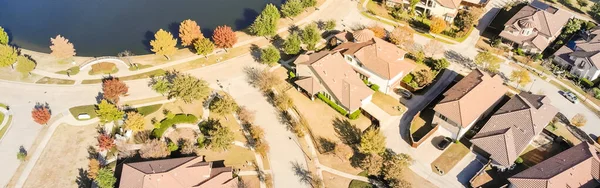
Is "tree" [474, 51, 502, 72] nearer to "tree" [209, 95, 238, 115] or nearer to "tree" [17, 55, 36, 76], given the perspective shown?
"tree" [209, 95, 238, 115]

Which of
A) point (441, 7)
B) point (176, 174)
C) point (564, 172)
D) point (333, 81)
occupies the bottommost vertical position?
point (176, 174)

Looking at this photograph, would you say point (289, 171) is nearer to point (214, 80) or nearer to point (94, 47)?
point (214, 80)

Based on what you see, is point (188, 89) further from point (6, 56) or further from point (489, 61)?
point (489, 61)

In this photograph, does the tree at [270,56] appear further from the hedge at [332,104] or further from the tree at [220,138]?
the tree at [220,138]

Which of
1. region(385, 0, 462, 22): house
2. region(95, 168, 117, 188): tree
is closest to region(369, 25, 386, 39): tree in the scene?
region(385, 0, 462, 22): house

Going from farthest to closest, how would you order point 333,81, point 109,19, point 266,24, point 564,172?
point 109,19 < point 266,24 < point 333,81 < point 564,172

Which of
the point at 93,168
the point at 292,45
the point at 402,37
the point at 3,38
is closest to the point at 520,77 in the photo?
the point at 402,37
